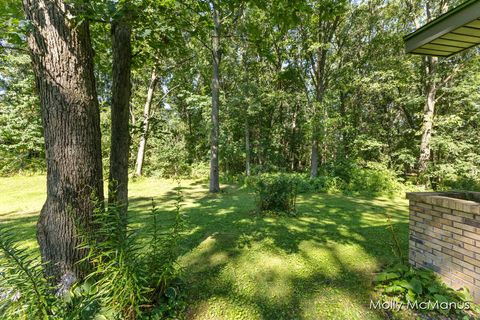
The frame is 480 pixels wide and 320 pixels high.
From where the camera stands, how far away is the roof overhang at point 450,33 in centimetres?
216

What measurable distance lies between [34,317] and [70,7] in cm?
208

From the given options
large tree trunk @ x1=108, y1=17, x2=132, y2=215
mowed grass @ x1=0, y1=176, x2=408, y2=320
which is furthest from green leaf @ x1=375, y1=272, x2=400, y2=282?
large tree trunk @ x1=108, y1=17, x2=132, y2=215

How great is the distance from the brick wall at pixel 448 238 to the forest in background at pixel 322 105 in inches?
206

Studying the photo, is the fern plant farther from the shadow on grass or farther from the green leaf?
the green leaf

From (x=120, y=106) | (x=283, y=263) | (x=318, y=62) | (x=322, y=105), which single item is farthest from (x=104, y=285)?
(x=318, y=62)

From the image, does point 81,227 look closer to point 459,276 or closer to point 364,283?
point 364,283

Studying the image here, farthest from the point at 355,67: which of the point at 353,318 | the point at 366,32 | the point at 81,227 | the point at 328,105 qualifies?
the point at 81,227

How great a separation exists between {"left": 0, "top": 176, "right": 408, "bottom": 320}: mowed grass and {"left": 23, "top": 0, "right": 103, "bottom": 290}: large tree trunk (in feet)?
1.41

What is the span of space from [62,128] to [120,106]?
0.71 meters

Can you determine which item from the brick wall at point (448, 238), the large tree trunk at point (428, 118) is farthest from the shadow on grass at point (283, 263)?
the large tree trunk at point (428, 118)

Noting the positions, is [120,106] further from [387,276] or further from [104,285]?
[387,276]

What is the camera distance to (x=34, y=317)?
51.6 inches

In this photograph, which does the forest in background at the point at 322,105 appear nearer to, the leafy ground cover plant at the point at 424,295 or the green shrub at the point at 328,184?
the green shrub at the point at 328,184

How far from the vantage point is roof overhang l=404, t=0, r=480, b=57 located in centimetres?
216
